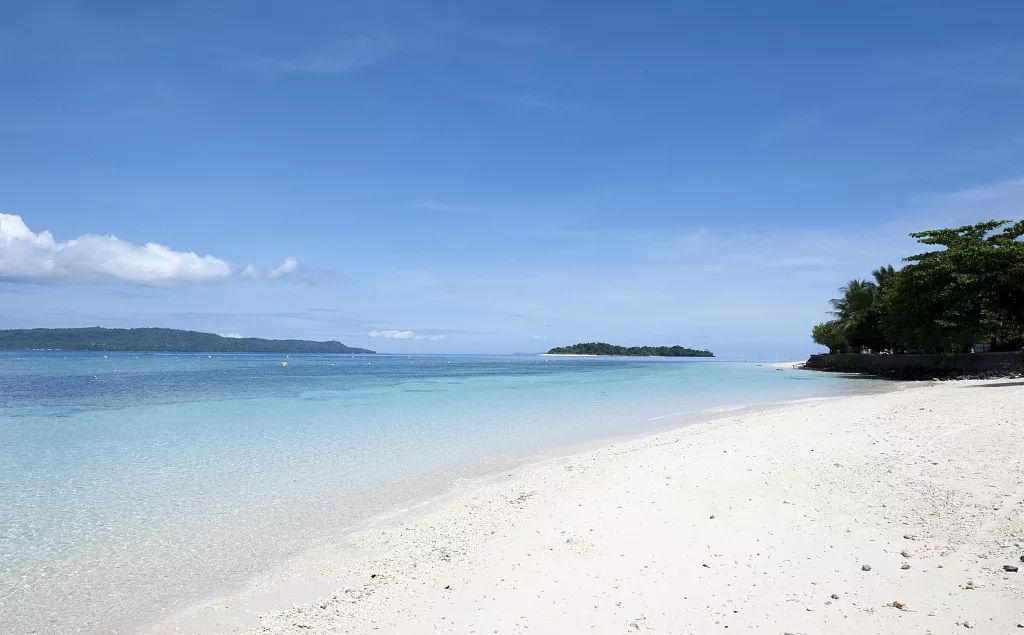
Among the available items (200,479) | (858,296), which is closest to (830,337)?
(858,296)

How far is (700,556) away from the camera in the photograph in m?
5.24

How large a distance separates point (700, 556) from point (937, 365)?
4411 centimetres

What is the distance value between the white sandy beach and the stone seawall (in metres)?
20.1

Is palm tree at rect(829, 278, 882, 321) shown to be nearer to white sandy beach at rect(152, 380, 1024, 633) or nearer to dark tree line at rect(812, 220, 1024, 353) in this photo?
dark tree line at rect(812, 220, 1024, 353)

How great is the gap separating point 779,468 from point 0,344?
798 feet

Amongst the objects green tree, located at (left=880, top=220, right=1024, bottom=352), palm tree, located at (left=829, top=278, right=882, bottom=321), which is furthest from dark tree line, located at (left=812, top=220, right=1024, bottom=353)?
palm tree, located at (left=829, top=278, right=882, bottom=321)

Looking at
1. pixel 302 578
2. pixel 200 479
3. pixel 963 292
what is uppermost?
pixel 963 292

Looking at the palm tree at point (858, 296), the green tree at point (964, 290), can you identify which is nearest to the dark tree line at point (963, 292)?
the green tree at point (964, 290)

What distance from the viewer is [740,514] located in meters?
6.38

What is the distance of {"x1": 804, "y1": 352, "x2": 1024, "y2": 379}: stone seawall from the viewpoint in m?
31.4

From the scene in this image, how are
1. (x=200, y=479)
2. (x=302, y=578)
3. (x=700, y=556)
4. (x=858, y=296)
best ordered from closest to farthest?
(x=700, y=556) → (x=302, y=578) → (x=200, y=479) → (x=858, y=296)

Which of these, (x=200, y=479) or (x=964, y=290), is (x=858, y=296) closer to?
(x=964, y=290)

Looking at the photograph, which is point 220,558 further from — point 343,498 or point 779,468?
point 779,468

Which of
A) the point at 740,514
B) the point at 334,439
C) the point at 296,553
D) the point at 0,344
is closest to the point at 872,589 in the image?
the point at 740,514
